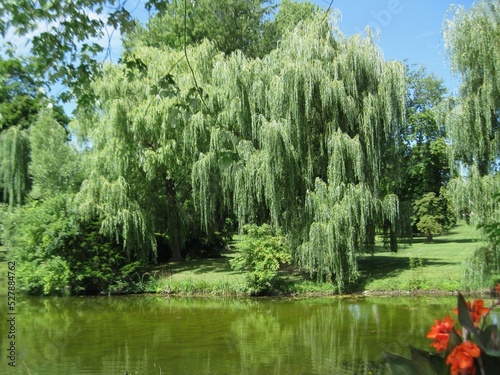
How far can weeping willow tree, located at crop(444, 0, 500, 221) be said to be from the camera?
10688 mm

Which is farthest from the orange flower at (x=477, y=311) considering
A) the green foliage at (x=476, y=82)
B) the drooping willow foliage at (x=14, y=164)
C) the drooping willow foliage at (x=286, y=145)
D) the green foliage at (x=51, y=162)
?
the drooping willow foliage at (x=14, y=164)

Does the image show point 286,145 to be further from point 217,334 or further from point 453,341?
point 453,341

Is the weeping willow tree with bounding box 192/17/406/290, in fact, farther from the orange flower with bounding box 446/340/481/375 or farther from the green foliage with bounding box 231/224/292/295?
the orange flower with bounding box 446/340/481/375

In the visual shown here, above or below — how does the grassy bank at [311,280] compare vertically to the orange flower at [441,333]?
below

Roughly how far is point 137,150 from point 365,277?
27.9ft

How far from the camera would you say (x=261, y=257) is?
14.9 m

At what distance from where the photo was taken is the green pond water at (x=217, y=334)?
→ 26.5 feet

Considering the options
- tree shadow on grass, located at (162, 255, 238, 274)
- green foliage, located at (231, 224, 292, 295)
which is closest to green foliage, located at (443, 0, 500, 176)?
green foliage, located at (231, 224, 292, 295)

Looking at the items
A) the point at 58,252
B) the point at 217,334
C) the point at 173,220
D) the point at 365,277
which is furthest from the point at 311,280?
the point at 58,252

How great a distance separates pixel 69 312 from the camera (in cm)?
1393

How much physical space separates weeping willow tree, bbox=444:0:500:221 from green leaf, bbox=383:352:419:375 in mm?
9575

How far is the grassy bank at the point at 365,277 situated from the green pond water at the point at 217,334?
0.62 m

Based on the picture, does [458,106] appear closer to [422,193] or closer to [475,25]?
[475,25]

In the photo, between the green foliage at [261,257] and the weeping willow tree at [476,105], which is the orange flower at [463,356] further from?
the green foliage at [261,257]
